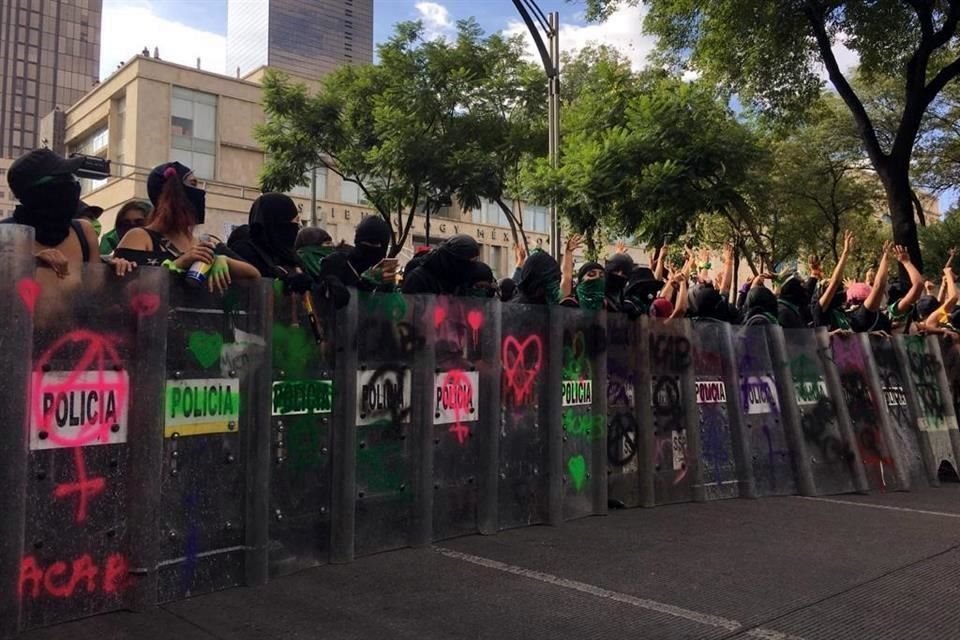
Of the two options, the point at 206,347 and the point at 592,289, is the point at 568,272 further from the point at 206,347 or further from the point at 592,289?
the point at 206,347

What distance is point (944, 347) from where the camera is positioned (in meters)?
9.52

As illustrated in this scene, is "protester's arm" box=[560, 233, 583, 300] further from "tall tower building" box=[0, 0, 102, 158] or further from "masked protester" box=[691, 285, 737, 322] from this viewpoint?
"tall tower building" box=[0, 0, 102, 158]

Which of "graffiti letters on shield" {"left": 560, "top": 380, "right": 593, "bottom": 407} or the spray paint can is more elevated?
the spray paint can

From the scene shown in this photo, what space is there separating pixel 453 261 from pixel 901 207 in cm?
1076

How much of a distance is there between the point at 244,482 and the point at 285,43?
65254mm

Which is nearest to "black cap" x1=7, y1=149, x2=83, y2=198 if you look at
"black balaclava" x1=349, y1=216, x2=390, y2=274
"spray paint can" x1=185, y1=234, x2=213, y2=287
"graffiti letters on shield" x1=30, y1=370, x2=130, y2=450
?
"spray paint can" x1=185, y1=234, x2=213, y2=287

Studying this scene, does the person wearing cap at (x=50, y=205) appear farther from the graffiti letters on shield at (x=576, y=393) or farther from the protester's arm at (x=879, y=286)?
the protester's arm at (x=879, y=286)

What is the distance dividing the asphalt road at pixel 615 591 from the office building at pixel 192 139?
30.4 m

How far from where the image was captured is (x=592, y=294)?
634 cm

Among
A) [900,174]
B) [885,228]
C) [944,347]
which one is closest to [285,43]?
[885,228]

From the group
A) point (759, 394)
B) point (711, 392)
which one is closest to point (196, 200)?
point (711, 392)

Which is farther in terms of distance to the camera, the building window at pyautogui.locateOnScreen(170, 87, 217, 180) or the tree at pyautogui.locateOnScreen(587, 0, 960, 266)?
the building window at pyautogui.locateOnScreen(170, 87, 217, 180)

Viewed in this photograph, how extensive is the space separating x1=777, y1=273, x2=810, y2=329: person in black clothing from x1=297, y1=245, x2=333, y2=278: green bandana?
196 inches

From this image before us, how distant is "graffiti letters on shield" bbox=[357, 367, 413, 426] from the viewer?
4785 millimetres
